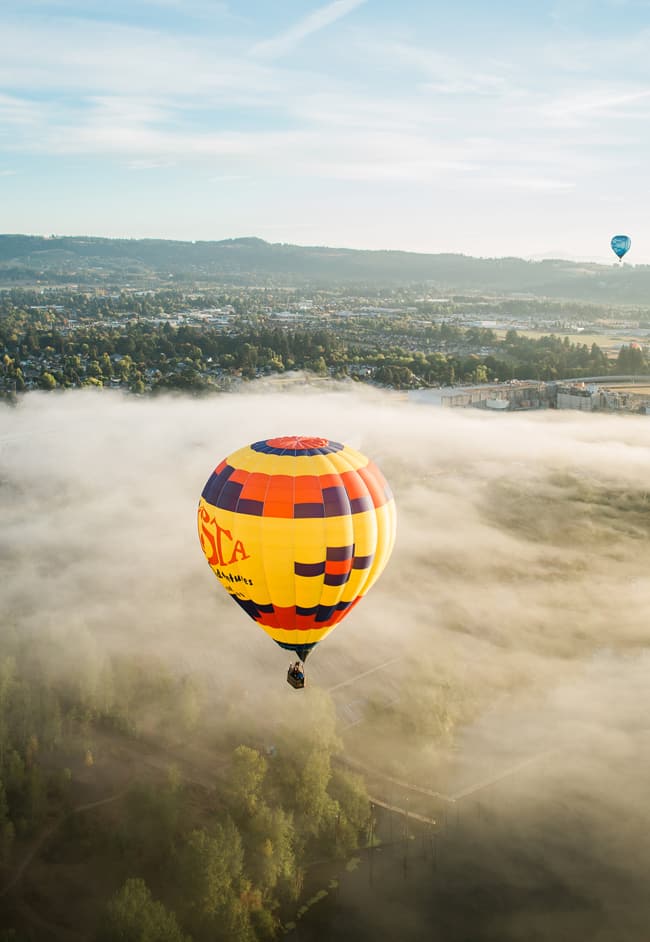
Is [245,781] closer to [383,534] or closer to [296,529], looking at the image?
[383,534]

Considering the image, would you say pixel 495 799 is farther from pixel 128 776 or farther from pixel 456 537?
pixel 456 537

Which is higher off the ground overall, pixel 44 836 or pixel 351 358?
pixel 351 358

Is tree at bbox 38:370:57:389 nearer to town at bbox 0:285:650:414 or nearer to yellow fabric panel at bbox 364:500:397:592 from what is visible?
town at bbox 0:285:650:414

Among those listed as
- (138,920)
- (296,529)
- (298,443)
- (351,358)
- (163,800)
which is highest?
(298,443)

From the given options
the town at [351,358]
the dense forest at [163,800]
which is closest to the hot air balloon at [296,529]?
the dense forest at [163,800]

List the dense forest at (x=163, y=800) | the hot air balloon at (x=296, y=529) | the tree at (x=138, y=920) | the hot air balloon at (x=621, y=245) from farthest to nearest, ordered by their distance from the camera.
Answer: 1. the hot air balloon at (x=621, y=245)
2. the dense forest at (x=163, y=800)
3. the hot air balloon at (x=296, y=529)
4. the tree at (x=138, y=920)

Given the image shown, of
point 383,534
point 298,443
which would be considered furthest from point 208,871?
point 298,443

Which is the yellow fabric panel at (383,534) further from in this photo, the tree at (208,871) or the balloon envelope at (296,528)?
the tree at (208,871)

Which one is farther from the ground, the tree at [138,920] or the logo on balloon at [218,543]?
the logo on balloon at [218,543]
